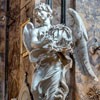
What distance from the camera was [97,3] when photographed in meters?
4.62

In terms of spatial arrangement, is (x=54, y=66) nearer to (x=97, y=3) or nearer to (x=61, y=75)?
(x=61, y=75)

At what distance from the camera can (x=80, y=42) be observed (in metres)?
4.29

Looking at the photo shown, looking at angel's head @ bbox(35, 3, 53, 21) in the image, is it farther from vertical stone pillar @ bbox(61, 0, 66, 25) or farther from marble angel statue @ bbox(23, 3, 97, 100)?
vertical stone pillar @ bbox(61, 0, 66, 25)

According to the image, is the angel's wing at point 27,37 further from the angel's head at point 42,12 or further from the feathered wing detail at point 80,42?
the feathered wing detail at point 80,42

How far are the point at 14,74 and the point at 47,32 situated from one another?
2.20 meters

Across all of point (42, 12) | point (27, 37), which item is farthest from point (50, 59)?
point (42, 12)

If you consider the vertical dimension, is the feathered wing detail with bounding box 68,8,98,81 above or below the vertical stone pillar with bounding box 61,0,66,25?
below

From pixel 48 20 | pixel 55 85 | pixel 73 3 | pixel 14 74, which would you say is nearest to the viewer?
pixel 55 85

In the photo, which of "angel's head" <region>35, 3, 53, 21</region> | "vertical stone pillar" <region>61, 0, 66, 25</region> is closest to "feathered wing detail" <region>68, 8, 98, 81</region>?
"vertical stone pillar" <region>61, 0, 66, 25</region>

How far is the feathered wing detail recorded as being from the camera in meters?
4.27

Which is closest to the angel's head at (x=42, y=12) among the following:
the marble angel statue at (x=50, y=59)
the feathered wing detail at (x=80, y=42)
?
the marble angel statue at (x=50, y=59)

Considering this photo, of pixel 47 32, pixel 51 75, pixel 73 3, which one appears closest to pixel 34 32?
pixel 47 32

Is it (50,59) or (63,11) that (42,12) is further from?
(63,11)

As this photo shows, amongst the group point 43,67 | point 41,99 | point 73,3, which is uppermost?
point 73,3
